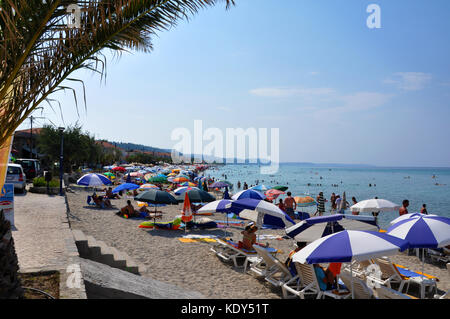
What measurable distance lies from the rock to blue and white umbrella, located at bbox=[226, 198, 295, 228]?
3.44m

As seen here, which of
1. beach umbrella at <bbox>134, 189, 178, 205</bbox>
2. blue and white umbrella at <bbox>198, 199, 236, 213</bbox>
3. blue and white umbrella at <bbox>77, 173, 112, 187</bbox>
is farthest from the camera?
blue and white umbrella at <bbox>77, 173, 112, 187</bbox>

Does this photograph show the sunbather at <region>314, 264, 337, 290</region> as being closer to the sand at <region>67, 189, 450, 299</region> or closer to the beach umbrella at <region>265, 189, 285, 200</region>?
the sand at <region>67, 189, 450, 299</region>

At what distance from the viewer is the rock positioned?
16.2 ft

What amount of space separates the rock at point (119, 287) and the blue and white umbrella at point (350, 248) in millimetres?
2283

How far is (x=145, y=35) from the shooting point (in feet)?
14.4

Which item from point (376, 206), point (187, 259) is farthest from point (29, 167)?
point (376, 206)

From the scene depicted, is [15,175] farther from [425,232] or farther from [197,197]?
[425,232]

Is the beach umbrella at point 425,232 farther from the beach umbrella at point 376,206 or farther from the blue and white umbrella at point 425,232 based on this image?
the beach umbrella at point 376,206

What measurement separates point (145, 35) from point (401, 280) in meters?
6.87

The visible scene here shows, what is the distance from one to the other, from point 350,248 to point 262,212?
4815mm

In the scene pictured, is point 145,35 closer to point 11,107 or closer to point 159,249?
point 11,107

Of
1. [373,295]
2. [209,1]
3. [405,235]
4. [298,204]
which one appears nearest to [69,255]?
[209,1]

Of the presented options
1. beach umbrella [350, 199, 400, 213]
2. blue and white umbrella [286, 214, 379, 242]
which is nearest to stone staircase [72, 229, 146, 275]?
blue and white umbrella [286, 214, 379, 242]

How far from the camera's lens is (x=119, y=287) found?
5.20m
